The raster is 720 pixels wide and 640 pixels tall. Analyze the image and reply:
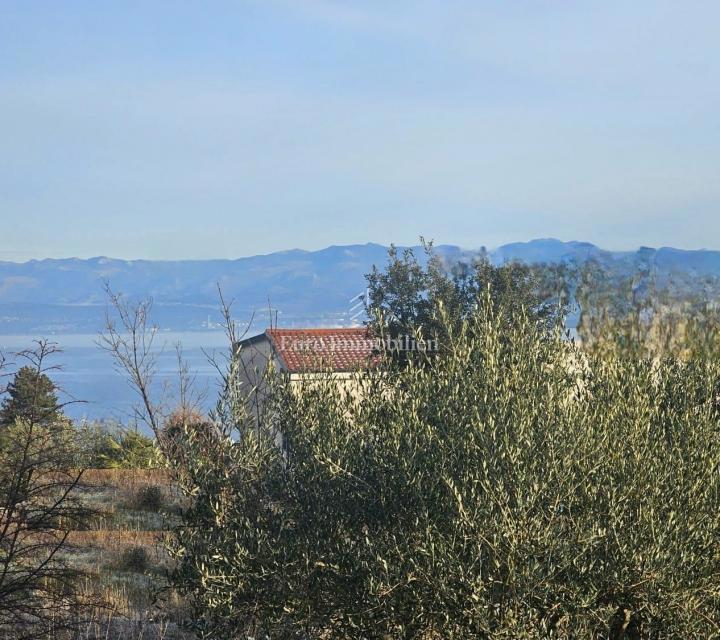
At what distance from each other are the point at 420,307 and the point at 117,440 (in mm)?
9720

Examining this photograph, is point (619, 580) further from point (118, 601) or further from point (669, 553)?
point (118, 601)

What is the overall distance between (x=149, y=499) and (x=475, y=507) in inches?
621

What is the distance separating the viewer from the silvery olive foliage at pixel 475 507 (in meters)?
6.51

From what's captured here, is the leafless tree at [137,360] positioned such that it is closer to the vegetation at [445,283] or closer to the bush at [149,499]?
the bush at [149,499]

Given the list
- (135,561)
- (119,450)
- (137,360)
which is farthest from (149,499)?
(119,450)

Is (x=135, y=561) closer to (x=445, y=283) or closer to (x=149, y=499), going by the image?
(x=149, y=499)

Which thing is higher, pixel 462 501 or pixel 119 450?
pixel 462 501

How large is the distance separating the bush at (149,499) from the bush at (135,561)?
4733mm

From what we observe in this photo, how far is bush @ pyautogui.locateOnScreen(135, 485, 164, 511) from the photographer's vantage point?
2123 cm

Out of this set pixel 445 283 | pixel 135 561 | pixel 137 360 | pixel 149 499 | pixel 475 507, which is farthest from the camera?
pixel 445 283

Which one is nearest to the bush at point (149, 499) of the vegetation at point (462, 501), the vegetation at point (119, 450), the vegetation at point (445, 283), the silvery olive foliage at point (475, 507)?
the vegetation at point (119, 450)

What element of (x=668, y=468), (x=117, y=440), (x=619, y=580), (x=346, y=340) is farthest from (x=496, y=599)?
(x=346, y=340)

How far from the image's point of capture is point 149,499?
21297 mm

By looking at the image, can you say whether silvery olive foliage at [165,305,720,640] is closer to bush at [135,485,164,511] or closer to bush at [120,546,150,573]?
bush at [120,546,150,573]
